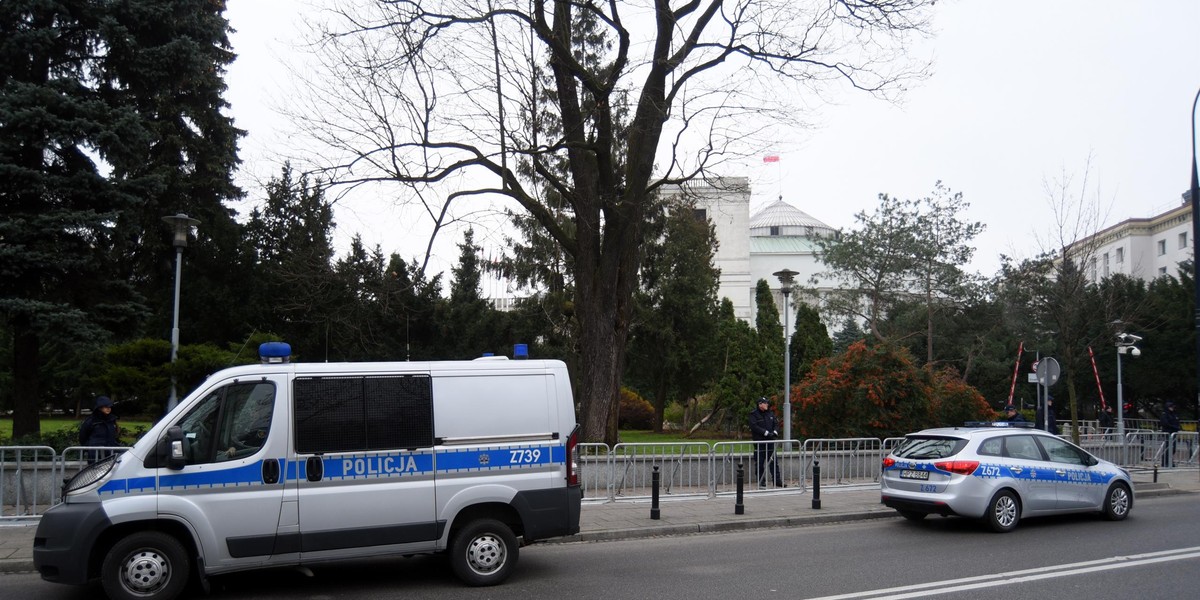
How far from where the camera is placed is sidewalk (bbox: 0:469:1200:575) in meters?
10.8

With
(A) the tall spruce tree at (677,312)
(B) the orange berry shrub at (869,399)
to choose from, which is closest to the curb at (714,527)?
(B) the orange berry shrub at (869,399)

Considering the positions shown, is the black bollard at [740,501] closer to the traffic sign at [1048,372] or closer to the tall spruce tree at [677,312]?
the traffic sign at [1048,372]

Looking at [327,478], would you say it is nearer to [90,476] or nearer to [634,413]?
[90,476]

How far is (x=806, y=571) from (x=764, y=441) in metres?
6.24

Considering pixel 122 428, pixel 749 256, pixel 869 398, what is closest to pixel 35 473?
pixel 122 428

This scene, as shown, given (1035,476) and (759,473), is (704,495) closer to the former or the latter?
(759,473)

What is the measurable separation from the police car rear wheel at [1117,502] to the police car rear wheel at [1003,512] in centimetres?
202

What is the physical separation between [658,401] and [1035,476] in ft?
92.6

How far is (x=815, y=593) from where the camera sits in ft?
26.9

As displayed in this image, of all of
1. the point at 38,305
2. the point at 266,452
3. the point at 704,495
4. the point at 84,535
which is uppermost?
the point at 38,305

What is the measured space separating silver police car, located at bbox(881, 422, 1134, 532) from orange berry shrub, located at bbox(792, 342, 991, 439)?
18.0 feet

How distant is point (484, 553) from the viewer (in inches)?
339

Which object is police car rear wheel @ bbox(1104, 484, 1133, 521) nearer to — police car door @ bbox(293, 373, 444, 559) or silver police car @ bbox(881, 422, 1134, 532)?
silver police car @ bbox(881, 422, 1134, 532)

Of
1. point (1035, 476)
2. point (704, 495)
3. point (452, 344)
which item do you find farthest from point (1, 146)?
point (452, 344)
